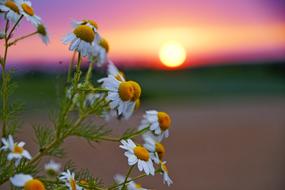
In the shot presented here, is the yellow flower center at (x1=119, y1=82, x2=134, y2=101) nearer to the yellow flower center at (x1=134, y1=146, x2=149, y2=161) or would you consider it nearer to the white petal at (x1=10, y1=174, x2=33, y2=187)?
the yellow flower center at (x1=134, y1=146, x2=149, y2=161)

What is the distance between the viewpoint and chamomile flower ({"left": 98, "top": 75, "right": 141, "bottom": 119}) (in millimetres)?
924

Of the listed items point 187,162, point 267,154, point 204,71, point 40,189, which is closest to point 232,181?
point 187,162

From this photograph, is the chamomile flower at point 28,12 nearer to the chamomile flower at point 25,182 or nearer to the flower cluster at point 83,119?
the flower cluster at point 83,119

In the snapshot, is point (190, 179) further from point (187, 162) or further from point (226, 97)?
point (226, 97)

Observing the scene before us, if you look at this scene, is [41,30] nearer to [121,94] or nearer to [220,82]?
[121,94]

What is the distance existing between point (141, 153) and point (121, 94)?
0.11 m

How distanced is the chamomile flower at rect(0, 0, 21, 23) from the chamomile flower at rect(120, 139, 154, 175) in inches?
10.7

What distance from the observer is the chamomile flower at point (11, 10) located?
0.87 m

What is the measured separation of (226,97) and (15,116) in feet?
58.4

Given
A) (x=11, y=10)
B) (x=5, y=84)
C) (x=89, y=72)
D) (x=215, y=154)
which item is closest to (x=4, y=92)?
(x=5, y=84)

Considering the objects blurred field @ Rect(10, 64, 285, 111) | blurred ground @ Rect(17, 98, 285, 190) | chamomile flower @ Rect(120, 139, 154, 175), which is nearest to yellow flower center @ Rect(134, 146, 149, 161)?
chamomile flower @ Rect(120, 139, 154, 175)

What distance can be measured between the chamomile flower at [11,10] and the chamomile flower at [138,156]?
27 cm

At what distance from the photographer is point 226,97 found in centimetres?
1856

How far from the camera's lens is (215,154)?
8.23 metres
